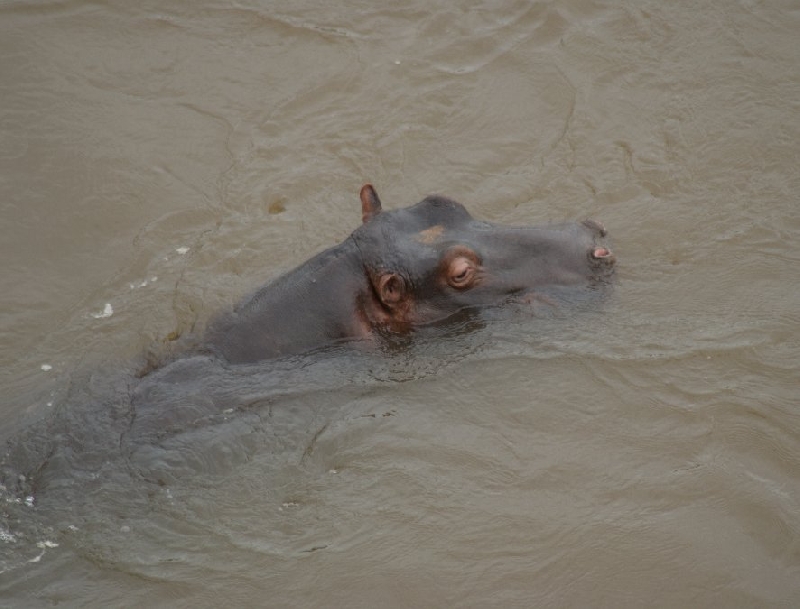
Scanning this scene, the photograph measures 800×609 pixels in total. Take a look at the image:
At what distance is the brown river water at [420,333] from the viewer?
19.6 feet

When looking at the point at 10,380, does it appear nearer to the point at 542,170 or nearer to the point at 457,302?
the point at 457,302

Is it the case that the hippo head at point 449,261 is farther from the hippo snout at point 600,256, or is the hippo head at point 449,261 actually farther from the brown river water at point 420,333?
the brown river water at point 420,333

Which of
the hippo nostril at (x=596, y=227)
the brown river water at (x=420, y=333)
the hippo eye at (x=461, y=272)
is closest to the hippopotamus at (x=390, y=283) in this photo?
the hippo eye at (x=461, y=272)

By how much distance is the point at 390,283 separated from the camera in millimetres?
6602

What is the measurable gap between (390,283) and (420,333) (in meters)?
0.48

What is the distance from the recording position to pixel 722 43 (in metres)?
10.3

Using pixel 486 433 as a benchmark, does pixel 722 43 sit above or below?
above

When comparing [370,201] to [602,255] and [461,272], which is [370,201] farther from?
[602,255]

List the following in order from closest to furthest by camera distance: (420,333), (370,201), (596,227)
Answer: (420,333) < (370,201) < (596,227)

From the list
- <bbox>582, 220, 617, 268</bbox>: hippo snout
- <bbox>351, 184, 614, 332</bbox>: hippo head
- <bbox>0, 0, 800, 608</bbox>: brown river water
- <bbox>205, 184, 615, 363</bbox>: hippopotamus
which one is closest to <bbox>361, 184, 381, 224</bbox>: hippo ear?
<bbox>351, 184, 614, 332</bbox>: hippo head

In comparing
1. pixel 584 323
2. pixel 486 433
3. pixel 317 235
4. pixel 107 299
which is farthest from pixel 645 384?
pixel 107 299

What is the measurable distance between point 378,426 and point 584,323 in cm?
172

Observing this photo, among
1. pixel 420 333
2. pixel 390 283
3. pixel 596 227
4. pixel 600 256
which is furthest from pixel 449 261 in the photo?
pixel 596 227

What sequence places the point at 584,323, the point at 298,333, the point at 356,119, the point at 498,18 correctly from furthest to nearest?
the point at 498,18, the point at 356,119, the point at 584,323, the point at 298,333
